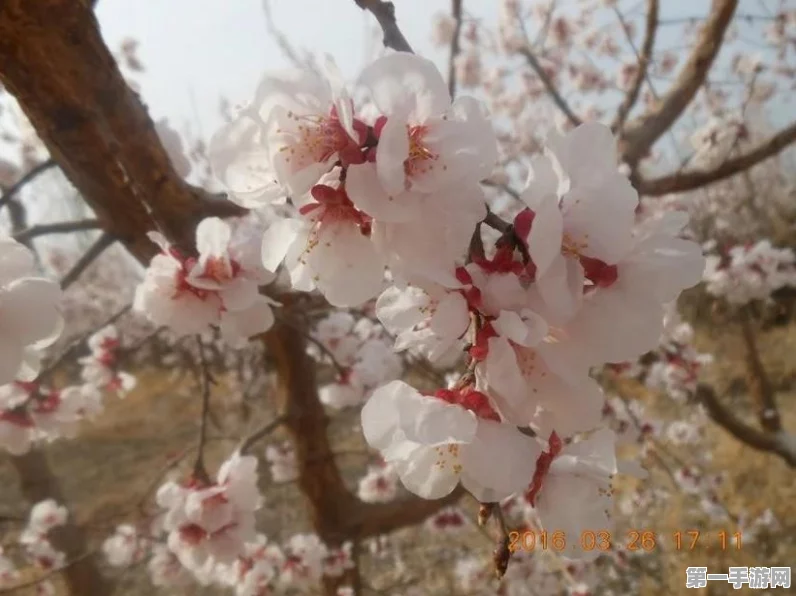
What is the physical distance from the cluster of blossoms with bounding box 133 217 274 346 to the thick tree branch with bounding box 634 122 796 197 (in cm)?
127

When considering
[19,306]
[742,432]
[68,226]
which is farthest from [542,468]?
[742,432]

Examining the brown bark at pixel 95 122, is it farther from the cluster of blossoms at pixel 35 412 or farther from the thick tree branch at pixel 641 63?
the thick tree branch at pixel 641 63

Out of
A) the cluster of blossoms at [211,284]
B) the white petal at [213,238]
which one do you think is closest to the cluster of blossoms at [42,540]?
the cluster of blossoms at [211,284]

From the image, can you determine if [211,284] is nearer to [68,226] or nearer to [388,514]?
[68,226]

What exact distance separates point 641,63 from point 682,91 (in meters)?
0.18

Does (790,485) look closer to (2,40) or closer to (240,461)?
(240,461)

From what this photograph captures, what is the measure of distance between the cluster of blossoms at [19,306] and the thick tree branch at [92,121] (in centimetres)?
22

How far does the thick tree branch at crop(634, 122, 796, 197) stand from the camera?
1.78 m

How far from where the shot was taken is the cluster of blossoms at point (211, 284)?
849 millimetres

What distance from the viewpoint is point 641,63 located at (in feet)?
6.45

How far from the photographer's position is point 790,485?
3.81m

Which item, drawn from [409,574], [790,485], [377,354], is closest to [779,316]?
[790,485]

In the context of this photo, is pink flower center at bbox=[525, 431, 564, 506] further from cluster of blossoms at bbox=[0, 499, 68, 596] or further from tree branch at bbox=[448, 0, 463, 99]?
cluster of blossoms at bbox=[0, 499, 68, 596]

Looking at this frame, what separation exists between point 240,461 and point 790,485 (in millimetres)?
3871
